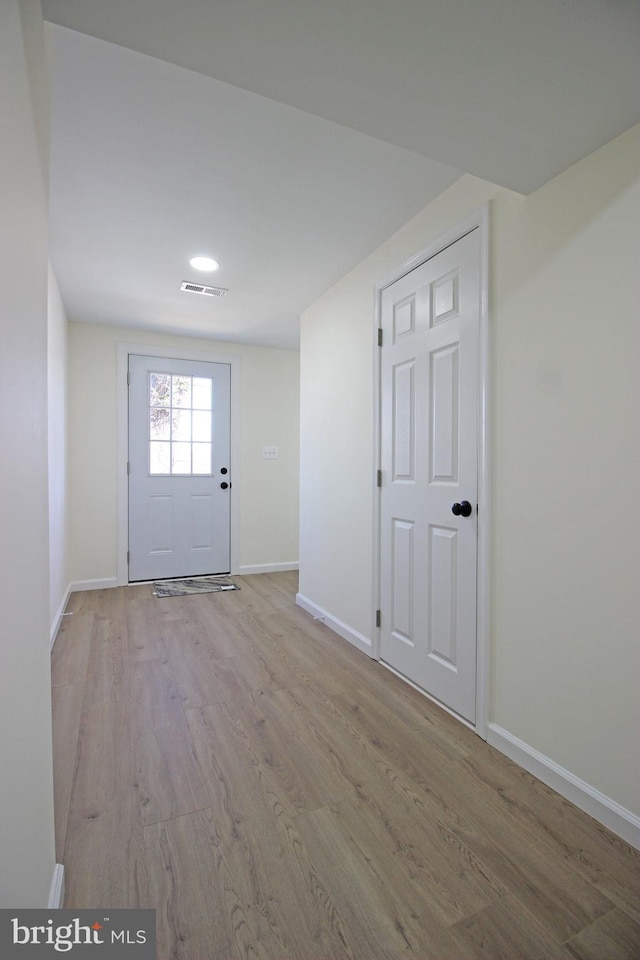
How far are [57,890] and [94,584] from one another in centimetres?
334

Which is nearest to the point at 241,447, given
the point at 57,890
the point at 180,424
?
the point at 180,424

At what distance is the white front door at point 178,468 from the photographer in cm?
429

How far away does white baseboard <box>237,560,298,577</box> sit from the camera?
4738mm

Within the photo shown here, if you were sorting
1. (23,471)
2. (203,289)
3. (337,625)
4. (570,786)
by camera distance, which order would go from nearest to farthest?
1. (23,471)
2. (570,786)
3. (337,625)
4. (203,289)

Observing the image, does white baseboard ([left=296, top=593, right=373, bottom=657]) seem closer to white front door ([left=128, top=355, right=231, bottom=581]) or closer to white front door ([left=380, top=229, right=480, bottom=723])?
white front door ([left=380, top=229, right=480, bottom=723])

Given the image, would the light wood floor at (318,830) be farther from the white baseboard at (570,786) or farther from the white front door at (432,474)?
the white front door at (432,474)

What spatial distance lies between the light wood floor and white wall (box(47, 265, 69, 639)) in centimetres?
103

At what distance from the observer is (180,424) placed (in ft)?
14.6

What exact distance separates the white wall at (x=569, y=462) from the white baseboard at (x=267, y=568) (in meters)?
3.28

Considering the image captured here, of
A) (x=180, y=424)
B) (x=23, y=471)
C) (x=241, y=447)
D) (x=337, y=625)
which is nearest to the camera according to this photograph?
(x=23, y=471)

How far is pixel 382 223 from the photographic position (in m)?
2.34

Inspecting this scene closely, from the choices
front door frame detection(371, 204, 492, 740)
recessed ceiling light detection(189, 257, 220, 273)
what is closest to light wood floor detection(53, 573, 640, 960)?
front door frame detection(371, 204, 492, 740)

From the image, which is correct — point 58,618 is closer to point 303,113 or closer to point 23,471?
point 23,471

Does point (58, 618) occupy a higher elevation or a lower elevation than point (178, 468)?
lower
